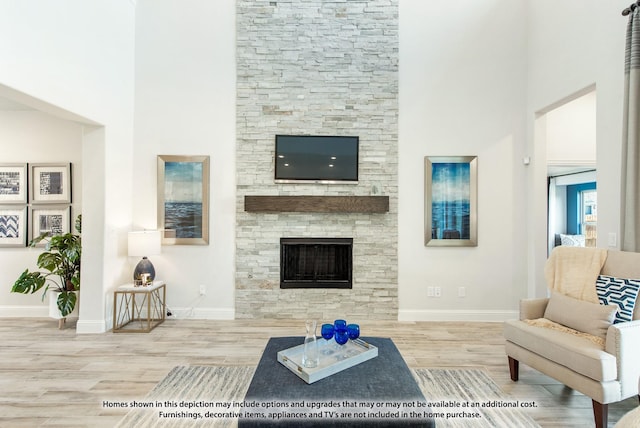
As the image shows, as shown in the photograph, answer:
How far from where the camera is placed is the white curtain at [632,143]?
8.50 feet

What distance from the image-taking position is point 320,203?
401 centimetres

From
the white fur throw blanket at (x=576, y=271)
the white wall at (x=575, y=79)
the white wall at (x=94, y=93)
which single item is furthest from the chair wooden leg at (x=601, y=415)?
the white wall at (x=94, y=93)

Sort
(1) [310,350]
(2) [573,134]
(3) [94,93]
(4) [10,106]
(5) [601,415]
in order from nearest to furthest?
(5) [601,415] → (1) [310,350] → (3) [94,93] → (4) [10,106] → (2) [573,134]

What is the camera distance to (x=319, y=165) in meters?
4.07

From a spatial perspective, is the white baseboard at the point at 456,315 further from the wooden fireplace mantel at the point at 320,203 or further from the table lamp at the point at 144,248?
the table lamp at the point at 144,248

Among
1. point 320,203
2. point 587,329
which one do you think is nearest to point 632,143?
point 587,329

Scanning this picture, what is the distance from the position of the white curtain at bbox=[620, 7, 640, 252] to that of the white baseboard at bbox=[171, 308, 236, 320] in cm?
406

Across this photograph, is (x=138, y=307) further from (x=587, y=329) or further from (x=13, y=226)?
(x=587, y=329)

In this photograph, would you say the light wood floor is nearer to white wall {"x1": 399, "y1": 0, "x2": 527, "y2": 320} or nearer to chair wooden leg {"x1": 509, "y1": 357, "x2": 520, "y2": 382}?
chair wooden leg {"x1": 509, "y1": 357, "x2": 520, "y2": 382}

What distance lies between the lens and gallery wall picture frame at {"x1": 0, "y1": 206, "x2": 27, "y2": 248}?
413cm

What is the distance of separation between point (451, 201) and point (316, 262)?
1901mm

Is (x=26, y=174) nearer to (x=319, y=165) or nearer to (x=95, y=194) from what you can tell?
(x=95, y=194)

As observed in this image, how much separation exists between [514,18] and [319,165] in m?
3.15

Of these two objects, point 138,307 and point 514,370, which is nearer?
point 514,370
